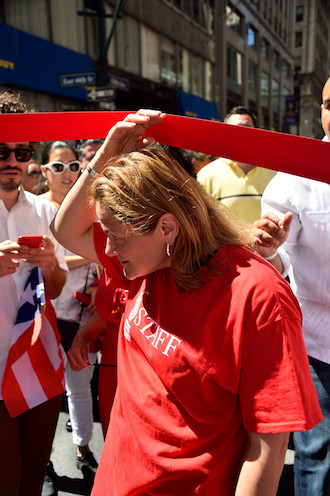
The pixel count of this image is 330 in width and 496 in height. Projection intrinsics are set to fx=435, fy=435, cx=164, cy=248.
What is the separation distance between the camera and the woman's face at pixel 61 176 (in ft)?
11.9

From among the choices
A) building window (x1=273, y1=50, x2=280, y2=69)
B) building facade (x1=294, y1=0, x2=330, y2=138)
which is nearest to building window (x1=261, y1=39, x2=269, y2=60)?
building window (x1=273, y1=50, x2=280, y2=69)

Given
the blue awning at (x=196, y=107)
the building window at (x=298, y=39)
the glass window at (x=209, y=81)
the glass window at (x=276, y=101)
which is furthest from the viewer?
the building window at (x=298, y=39)

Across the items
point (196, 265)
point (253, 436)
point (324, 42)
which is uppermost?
point (324, 42)

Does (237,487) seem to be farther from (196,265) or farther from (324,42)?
(324,42)

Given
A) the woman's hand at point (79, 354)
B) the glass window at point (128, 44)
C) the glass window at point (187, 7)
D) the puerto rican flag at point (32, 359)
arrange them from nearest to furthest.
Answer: the puerto rican flag at point (32, 359)
the woman's hand at point (79, 354)
the glass window at point (128, 44)
the glass window at point (187, 7)

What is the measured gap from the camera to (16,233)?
2.24 meters

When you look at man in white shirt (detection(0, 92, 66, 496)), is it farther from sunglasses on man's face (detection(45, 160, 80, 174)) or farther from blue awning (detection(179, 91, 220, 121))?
blue awning (detection(179, 91, 220, 121))

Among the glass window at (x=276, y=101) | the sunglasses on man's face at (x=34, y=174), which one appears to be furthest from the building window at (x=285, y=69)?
the sunglasses on man's face at (x=34, y=174)

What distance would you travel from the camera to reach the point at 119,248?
1.35 metres

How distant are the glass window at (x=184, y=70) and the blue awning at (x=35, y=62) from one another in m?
8.12

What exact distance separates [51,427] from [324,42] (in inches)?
2114

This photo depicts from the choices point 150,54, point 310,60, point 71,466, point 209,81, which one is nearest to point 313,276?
point 71,466

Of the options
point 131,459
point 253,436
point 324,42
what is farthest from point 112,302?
point 324,42

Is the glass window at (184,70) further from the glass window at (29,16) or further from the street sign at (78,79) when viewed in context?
the street sign at (78,79)
